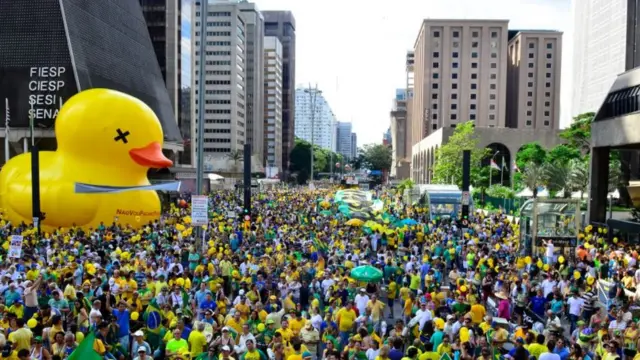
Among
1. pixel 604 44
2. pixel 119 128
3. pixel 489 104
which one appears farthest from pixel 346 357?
pixel 489 104

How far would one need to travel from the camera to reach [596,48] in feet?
217

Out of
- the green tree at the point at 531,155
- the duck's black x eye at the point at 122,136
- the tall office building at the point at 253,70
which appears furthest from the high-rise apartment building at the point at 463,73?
the duck's black x eye at the point at 122,136

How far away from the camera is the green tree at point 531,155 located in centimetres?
6238

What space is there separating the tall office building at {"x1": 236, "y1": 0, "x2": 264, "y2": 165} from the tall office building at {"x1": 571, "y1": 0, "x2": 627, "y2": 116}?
70.5 m

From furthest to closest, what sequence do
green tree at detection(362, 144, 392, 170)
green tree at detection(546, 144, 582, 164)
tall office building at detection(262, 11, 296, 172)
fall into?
tall office building at detection(262, 11, 296, 172) < green tree at detection(362, 144, 392, 170) < green tree at detection(546, 144, 582, 164)

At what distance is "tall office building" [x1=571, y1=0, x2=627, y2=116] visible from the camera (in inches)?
2354

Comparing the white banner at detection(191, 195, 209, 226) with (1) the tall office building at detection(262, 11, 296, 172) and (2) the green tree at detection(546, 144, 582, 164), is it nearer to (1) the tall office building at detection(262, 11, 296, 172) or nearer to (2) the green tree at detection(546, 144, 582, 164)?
(2) the green tree at detection(546, 144, 582, 164)

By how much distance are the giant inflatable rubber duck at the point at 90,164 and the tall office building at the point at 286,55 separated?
133051 mm

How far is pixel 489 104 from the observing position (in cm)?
10781

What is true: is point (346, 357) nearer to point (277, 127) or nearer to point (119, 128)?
point (119, 128)

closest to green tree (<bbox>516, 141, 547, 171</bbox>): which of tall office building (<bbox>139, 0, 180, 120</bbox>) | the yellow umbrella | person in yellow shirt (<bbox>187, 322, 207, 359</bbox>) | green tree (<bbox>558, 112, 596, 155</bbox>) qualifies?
green tree (<bbox>558, 112, 596, 155</bbox>)

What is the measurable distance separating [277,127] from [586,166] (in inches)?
4269

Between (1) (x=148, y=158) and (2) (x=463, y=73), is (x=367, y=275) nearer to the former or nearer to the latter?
(1) (x=148, y=158)

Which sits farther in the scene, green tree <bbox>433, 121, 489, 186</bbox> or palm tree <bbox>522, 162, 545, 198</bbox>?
green tree <bbox>433, 121, 489, 186</bbox>
